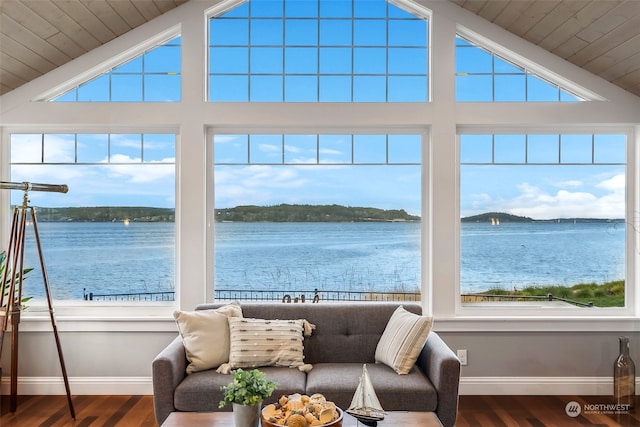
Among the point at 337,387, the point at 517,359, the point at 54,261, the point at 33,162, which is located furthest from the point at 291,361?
the point at 33,162

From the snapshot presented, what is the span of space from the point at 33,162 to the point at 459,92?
3363 millimetres

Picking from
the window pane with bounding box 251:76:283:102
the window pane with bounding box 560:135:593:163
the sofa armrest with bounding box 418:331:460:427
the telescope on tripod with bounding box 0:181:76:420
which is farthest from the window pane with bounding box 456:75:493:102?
the telescope on tripod with bounding box 0:181:76:420

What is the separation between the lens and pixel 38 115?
397cm

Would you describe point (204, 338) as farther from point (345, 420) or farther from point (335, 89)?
point (335, 89)

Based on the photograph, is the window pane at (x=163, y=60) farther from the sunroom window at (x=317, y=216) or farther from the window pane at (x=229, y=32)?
the sunroom window at (x=317, y=216)

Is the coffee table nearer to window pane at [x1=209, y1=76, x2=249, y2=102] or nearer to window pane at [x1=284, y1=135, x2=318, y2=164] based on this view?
window pane at [x1=284, y1=135, x2=318, y2=164]

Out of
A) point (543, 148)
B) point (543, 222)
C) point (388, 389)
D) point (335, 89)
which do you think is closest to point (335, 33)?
point (335, 89)

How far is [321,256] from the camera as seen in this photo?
13.7 ft

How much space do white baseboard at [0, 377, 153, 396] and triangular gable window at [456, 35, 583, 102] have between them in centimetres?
325

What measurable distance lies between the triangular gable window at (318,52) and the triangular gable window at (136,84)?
30cm

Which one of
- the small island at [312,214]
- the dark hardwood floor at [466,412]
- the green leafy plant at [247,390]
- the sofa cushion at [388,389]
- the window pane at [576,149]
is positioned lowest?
the dark hardwood floor at [466,412]

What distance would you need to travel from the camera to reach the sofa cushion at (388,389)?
2863mm

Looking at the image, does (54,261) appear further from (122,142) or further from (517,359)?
(517,359)

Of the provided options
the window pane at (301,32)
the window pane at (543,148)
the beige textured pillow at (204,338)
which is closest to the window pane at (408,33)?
the window pane at (301,32)
